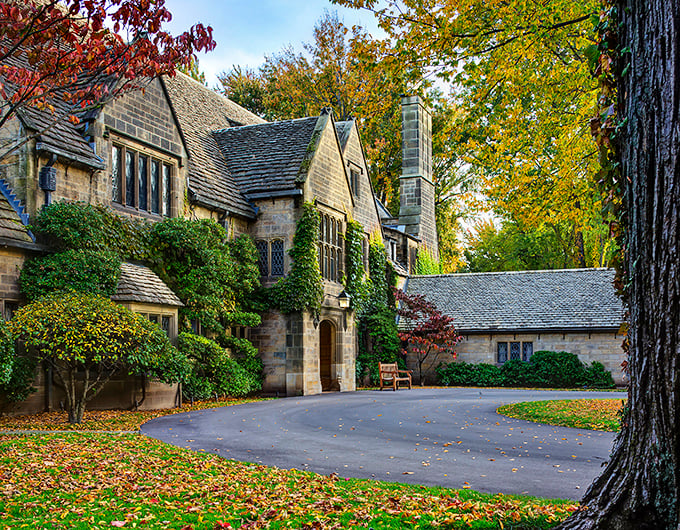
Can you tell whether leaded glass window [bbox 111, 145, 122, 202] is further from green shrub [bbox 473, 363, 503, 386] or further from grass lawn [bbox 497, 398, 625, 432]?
green shrub [bbox 473, 363, 503, 386]

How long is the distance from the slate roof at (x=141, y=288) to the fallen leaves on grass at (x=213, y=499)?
6859 millimetres

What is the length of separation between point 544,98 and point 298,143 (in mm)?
10357

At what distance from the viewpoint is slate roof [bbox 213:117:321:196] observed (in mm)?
23062

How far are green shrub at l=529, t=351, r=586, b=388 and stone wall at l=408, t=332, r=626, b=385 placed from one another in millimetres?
537

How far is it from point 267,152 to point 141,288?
9.85m

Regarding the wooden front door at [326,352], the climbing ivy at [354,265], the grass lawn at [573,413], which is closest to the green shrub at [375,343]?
the climbing ivy at [354,265]

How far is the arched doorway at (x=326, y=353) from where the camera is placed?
24953mm

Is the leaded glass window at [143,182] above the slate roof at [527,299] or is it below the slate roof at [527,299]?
above

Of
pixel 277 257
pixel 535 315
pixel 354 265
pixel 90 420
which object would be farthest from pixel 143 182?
pixel 535 315

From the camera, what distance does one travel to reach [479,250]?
55625 millimetres

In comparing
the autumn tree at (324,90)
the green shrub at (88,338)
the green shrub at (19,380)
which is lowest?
the green shrub at (19,380)

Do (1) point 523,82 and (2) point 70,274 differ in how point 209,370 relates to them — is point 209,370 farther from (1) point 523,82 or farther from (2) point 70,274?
(1) point 523,82

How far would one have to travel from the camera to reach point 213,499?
6484mm

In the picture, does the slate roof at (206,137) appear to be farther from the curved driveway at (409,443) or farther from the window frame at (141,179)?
the curved driveway at (409,443)
